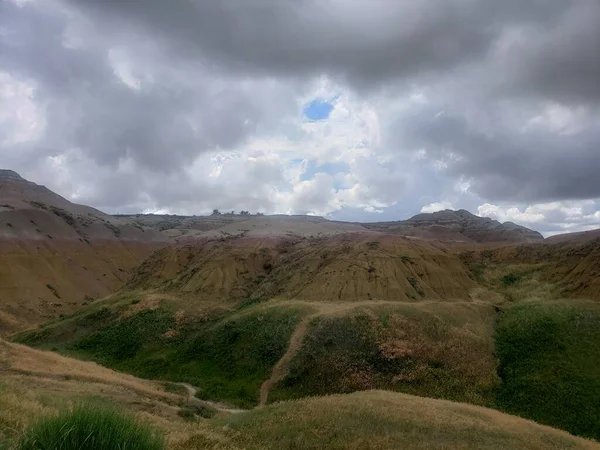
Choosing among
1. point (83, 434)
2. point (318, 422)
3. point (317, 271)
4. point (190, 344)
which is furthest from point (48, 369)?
point (317, 271)

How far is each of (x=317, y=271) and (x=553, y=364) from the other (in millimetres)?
27516

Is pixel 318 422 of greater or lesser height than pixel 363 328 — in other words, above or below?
below

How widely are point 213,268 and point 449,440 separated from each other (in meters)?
50.8

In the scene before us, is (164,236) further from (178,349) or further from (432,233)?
(178,349)

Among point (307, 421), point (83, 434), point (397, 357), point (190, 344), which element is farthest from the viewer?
point (190, 344)

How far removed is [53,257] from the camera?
85.4 m

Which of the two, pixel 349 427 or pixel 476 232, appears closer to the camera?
pixel 349 427

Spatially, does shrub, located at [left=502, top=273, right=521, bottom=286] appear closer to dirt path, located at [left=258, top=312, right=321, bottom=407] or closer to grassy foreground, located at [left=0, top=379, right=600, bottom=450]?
dirt path, located at [left=258, top=312, right=321, bottom=407]

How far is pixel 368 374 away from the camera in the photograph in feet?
116

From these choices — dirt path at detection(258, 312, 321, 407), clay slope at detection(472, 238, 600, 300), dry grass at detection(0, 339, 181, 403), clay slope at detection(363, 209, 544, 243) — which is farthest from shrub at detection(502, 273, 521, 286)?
clay slope at detection(363, 209, 544, 243)

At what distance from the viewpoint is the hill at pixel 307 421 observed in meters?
15.3

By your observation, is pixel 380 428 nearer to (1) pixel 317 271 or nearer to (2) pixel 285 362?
(2) pixel 285 362

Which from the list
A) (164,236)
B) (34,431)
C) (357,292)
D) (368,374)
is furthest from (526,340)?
(164,236)

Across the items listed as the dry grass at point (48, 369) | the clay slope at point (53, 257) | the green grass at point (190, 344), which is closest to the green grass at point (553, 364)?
the green grass at point (190, 344)
